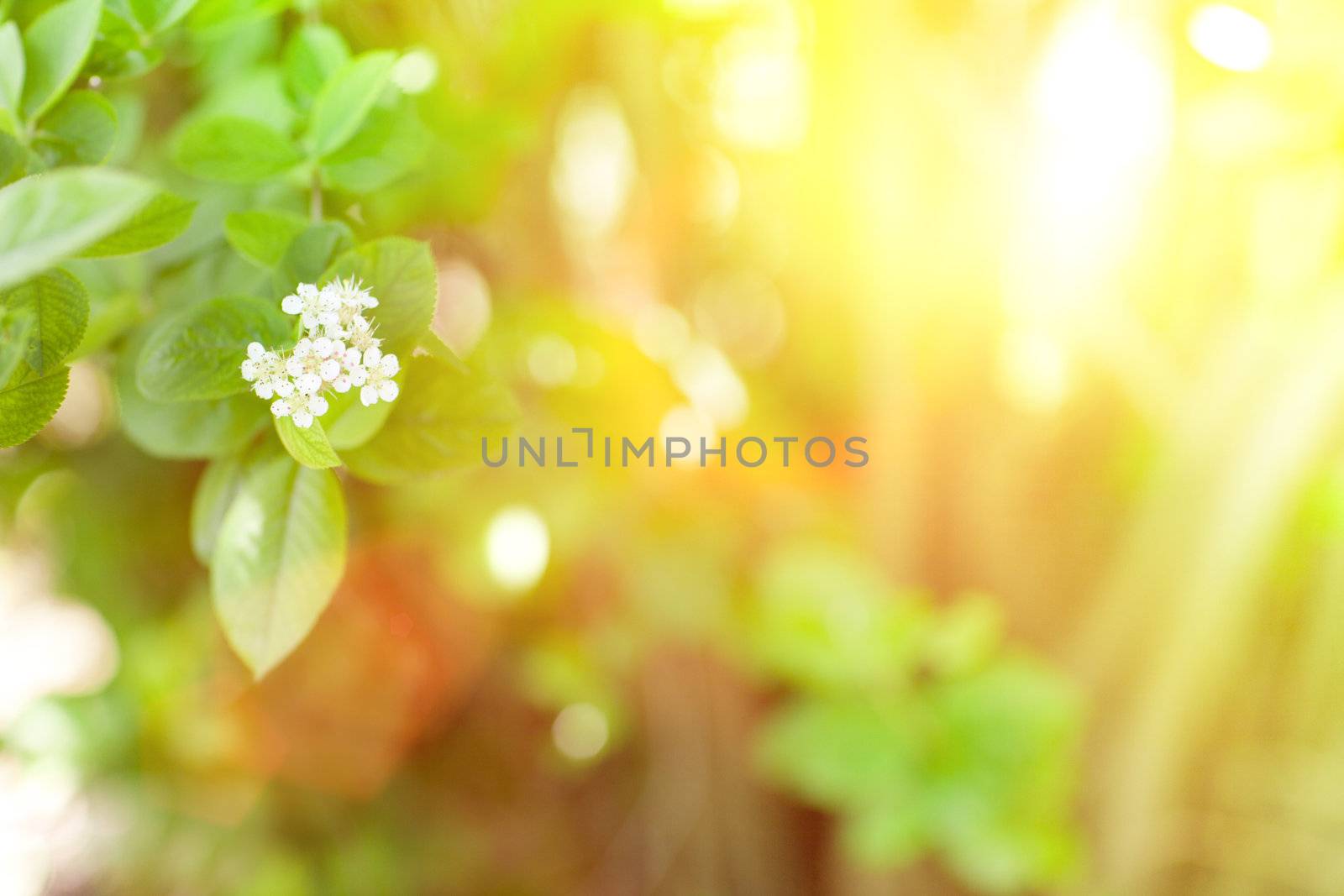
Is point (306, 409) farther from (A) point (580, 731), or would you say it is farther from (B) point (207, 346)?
(A) point (580, 731)

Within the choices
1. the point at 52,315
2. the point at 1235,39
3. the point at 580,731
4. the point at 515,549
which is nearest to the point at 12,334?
the point at 52,315

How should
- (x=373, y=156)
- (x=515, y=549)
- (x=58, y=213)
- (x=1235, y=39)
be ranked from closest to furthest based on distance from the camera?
(x=58, y=213) < (x=373, y=156) < (x=1235, y=39) < (x=515, y=549)

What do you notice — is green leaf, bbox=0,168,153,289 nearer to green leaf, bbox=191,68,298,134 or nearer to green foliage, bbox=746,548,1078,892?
green leaf, bbox=191,68,298,134

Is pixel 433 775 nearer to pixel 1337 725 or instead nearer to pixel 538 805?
pixel 538 805

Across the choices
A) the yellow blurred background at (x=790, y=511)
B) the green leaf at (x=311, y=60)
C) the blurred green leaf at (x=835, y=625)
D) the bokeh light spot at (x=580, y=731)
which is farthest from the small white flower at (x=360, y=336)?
the bokeh light spot at (x=580, y=731)

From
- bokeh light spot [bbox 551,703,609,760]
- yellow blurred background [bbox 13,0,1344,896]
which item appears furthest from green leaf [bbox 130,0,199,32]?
bokeh light spot [bbox 551,703,609,760]
